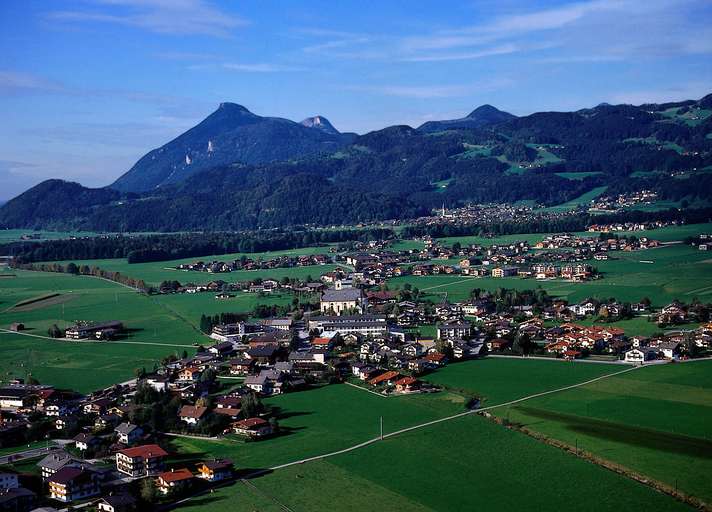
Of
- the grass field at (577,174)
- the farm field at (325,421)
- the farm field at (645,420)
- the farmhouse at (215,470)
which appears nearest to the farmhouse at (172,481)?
the farmhouse at (215,470)

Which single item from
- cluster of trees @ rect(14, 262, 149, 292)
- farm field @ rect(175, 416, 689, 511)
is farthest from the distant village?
cluster of trees @ rect(14, 262, 149, 292)

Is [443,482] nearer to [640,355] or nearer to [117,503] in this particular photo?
[117,503]

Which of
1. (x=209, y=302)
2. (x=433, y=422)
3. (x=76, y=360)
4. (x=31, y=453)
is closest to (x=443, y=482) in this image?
(x=433, y=422)

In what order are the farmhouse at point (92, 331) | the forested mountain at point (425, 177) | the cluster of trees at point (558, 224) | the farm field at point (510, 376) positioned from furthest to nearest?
1. the forested mountain at point (425, 177)
2. the cluster of trees at point (558, 224)
3. the farmhouse at point (92, 331)
4. the farm field at point (510, 376)

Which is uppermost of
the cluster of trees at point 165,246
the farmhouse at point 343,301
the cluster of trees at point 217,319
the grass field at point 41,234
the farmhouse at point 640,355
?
the grass field at point 41,234

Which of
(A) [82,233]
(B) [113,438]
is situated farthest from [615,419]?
(A) [82,233]

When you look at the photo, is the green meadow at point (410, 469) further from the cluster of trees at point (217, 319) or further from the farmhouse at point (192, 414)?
the cluster of trees at point (217, 319)

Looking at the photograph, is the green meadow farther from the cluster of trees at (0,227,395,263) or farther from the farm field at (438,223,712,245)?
the cluster of trees at (0,227,395,263)

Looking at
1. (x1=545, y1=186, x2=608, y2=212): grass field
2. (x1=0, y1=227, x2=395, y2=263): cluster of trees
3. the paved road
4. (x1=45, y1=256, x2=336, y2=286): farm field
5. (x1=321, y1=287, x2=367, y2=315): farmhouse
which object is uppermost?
(x1=545, y1=186, x2=608, y2=212): grass field
